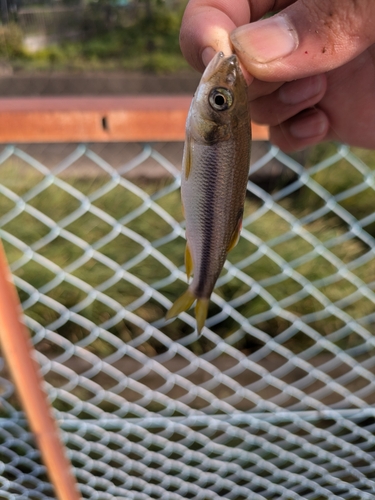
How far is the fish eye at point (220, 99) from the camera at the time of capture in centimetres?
57

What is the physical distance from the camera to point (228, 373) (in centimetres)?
138

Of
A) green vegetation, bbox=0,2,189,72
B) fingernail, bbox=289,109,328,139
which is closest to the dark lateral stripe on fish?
fingernail, bbox=289,109,328,139

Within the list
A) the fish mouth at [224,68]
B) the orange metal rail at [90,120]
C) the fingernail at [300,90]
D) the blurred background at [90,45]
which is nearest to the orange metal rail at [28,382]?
the orange metal rail at [90,120]

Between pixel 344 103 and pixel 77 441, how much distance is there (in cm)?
104

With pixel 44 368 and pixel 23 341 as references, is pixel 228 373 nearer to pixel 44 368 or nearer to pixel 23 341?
pixel 44 368

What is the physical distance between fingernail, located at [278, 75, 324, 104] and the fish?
12.9 inches

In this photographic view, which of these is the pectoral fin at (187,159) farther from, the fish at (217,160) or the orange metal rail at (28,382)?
the orange metal rail at (28,382)

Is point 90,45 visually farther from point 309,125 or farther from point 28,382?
point 28,382

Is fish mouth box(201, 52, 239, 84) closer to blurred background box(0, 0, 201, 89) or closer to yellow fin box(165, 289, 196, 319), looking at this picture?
yellow fin box(165, 289, 196, 319)

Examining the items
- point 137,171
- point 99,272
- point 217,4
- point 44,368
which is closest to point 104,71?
point 137,171

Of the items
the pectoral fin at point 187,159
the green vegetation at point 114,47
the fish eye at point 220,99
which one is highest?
the green vegetation at point 114,47

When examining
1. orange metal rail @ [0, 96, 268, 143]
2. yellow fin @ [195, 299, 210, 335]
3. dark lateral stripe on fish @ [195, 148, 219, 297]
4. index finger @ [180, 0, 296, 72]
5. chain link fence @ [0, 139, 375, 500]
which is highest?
index finger @ [180, 0, 296, 72]

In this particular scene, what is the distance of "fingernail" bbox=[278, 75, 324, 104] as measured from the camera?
875 millimetres

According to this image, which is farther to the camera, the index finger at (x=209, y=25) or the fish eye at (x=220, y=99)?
the index finger at (x=209, y=25)
